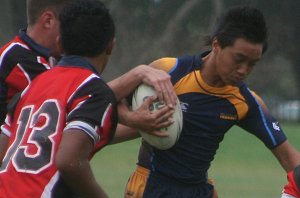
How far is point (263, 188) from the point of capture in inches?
368

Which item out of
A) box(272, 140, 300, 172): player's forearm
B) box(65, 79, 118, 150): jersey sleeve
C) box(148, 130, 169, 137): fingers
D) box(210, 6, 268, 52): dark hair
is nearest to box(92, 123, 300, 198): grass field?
box(272, 140, 300, 172): player's forearm

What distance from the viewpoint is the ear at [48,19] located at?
4.46m

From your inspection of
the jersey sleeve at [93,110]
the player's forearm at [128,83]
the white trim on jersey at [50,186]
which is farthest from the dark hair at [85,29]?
the player's forearm at [128,83]

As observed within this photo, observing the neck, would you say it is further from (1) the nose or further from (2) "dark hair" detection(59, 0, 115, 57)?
(1) the nose

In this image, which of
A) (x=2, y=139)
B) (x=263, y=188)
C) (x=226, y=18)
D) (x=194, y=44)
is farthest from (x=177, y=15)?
(x=2, y=139)

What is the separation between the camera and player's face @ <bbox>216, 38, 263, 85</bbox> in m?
4.42

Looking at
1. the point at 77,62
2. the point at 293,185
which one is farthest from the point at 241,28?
the point at 77,62

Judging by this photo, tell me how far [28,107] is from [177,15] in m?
7.00

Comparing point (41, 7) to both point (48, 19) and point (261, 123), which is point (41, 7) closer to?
point (48, 19)

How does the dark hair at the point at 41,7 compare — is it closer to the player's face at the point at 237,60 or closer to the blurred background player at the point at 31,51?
the blurred background player at the point at 31,51

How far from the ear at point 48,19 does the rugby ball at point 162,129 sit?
1.69ft

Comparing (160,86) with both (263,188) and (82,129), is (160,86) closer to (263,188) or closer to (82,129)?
(82,129)

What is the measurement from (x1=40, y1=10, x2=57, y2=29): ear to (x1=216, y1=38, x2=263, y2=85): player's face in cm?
74

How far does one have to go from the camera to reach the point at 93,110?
11.5 ft
